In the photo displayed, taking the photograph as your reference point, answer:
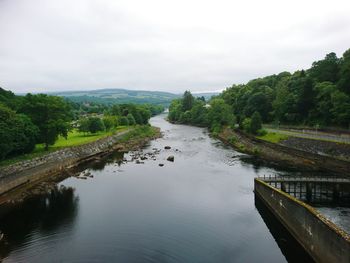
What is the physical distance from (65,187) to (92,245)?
1726 centimetres

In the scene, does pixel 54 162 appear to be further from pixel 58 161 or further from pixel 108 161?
pixel 108 161

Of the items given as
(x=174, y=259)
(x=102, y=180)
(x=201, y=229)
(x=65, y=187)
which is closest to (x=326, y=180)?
(x=201, y=229)

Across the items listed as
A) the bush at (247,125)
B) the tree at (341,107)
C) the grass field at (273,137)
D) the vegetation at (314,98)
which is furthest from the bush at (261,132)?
the tree at (341,107)

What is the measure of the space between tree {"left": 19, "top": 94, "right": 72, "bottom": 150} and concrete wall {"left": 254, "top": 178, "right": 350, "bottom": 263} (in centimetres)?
3415

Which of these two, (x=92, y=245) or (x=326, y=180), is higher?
(x=326, y=180)

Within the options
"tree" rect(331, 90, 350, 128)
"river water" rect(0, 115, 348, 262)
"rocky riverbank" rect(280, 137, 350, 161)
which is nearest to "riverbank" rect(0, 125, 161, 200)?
"river water" rect(0, 115, 348, 262)

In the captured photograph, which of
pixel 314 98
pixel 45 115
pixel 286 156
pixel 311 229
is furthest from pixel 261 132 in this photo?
pixel 311 229

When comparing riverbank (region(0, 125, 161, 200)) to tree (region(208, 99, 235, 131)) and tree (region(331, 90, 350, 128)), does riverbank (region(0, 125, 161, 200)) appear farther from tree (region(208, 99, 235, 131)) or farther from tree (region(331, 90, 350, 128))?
tree (region(331, 90, 350, 128))

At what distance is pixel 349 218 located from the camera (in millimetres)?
27266

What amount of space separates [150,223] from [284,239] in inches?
446

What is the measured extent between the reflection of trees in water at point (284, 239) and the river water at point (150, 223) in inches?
2.8

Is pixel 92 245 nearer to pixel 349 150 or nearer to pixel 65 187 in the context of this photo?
pixel 65 187

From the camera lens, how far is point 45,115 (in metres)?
49.2

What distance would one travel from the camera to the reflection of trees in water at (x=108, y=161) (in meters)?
50.4
